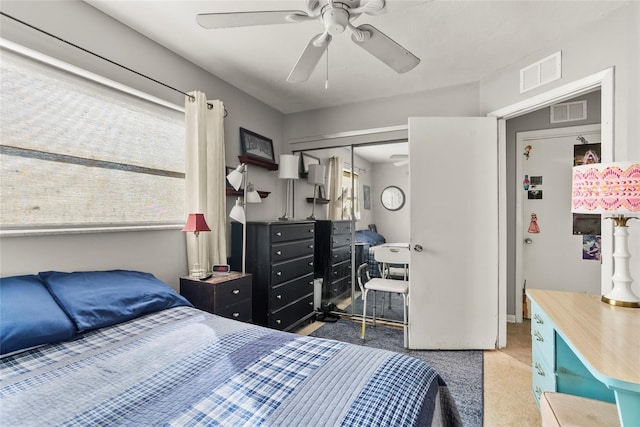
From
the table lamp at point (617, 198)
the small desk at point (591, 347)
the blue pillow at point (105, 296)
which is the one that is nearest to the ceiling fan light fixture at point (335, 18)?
the table lamp at point (617, 198)

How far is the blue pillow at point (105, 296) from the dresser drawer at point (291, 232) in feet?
3.63

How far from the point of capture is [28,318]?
4.28ft

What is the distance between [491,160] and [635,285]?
1416 millimetres

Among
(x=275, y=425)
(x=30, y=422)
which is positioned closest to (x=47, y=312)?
(x=30, y=422)

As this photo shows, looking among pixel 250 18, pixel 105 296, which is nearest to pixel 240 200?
pixel 105 296

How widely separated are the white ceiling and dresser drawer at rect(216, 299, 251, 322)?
82.6 inches

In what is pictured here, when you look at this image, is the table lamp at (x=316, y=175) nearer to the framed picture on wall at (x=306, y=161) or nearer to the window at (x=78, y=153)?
the framed picture on wall at (x=306, y=161)

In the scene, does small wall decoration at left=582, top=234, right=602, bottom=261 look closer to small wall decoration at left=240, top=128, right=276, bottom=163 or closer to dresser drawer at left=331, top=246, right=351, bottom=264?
dresser drawer at left=331, top=246, right=351, bottom=264

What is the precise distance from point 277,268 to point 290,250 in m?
0.25

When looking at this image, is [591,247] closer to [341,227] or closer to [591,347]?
[341,227]

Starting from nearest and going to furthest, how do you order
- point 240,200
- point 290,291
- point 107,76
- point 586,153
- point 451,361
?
point 107,76
point 451,361
point 240,200
point 290,291
point 586,153

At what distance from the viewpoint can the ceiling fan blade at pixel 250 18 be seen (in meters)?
1.45

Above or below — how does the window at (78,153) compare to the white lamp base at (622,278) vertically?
above

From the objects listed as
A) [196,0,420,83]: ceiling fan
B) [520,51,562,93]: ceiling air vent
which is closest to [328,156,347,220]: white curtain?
[520,51,562,93]: ceiling air vent
